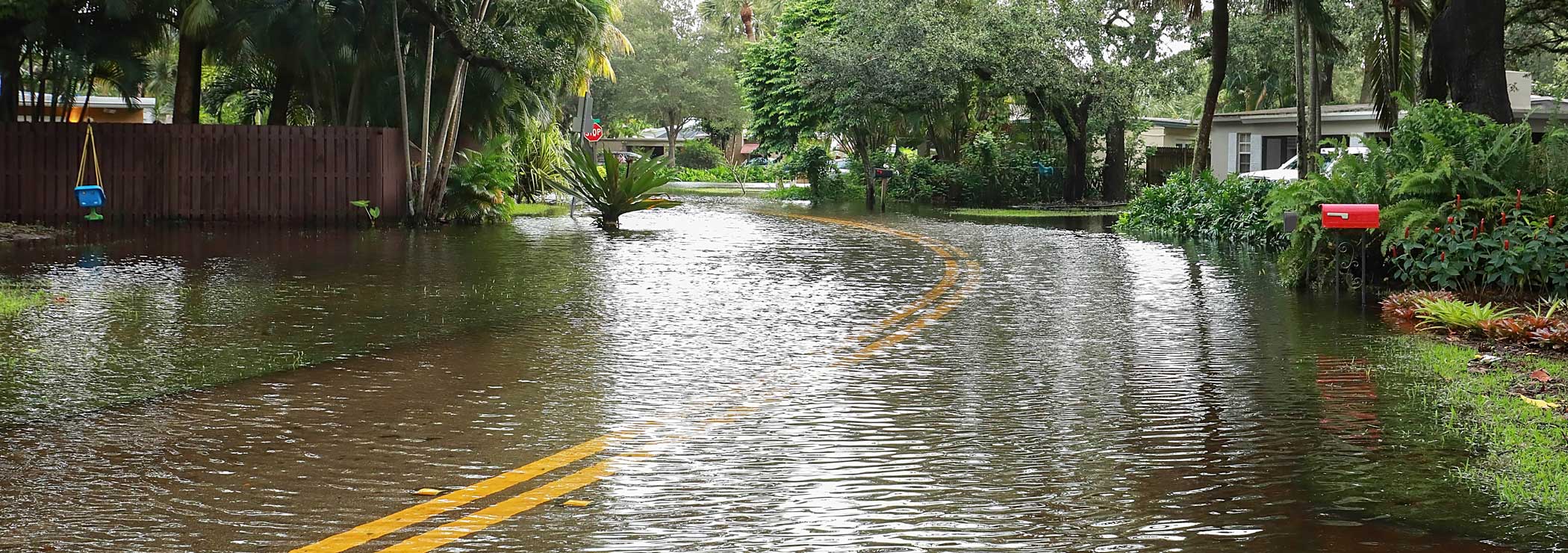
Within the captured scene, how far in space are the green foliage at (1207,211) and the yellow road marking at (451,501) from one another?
15.3m

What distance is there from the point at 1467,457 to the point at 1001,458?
2.03 metres

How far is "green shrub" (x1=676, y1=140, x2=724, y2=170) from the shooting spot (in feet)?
278

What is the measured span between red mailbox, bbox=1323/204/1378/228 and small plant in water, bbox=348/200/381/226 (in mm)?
16334

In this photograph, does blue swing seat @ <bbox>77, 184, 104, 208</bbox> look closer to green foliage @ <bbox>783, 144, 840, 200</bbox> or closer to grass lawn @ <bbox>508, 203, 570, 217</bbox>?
grass lawn @ <bbox>508, 203, 570, 217</bbox>

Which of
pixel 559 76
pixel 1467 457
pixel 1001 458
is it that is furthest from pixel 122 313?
pixel 559 76

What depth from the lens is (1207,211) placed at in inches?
984

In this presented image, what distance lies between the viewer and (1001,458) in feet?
22.3

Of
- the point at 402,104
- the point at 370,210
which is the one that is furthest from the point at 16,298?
the point at 370,210

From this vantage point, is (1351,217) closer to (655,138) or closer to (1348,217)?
(1348,217)

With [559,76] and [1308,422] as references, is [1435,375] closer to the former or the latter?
[1308,422]

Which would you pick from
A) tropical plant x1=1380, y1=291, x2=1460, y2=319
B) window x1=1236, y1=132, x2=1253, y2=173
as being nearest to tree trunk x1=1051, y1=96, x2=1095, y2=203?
window x1=1236, y1=132, x2=1253, y2=173

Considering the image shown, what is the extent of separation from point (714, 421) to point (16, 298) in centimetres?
775

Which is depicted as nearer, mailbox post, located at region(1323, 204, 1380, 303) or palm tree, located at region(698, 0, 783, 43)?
mailbox post, located at region(1323, 204, 1380, 303)

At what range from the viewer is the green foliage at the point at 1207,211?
75.5ft
